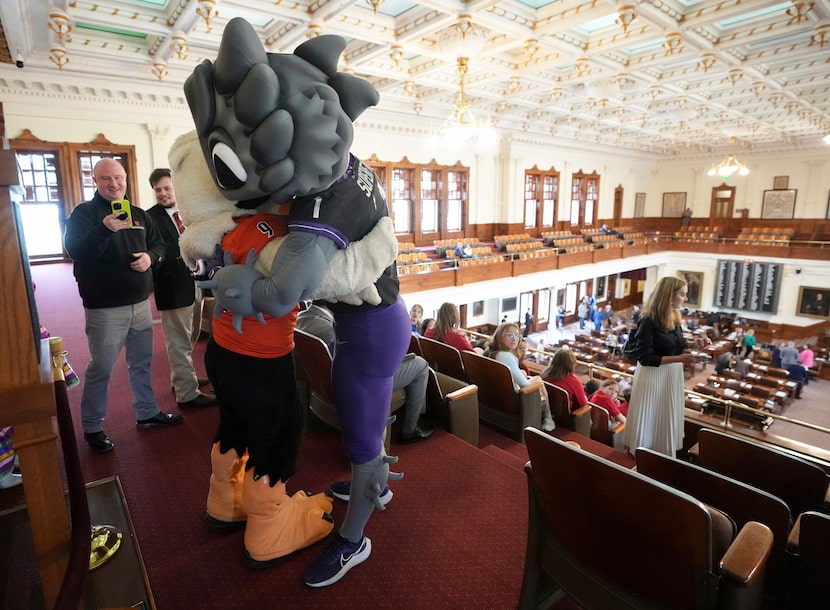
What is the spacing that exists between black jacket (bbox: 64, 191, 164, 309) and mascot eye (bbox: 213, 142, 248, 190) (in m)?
1.40

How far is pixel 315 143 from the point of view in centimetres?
117

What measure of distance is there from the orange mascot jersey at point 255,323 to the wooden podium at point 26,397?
50cm

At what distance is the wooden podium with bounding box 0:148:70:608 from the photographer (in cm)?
91

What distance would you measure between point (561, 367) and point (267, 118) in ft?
10.8

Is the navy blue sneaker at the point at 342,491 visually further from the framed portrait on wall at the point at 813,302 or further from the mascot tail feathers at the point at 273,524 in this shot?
the framed portrait on wall at the point at 813,302

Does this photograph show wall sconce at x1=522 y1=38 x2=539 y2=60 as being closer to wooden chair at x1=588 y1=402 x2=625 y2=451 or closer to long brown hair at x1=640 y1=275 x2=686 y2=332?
long brown hair at x1=640 y1=275 x2=686 y2=332

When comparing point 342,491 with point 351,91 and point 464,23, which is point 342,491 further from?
point 464,23

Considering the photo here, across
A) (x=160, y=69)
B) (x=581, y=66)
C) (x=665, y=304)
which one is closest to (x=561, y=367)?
(x=665, y=304)

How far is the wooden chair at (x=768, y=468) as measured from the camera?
1.94 metres

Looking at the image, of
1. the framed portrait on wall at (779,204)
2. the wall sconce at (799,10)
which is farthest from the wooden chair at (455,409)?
the framed portrait on wall at (779,204)

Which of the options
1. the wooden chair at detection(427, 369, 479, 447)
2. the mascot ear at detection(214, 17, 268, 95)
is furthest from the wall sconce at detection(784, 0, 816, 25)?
the mascot ear at detection(214, 17, 268, 95)

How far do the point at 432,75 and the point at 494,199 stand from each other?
6.22 meters

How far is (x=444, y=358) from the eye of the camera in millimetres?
3670

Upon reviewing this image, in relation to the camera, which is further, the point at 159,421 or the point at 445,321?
the point at 445,321
